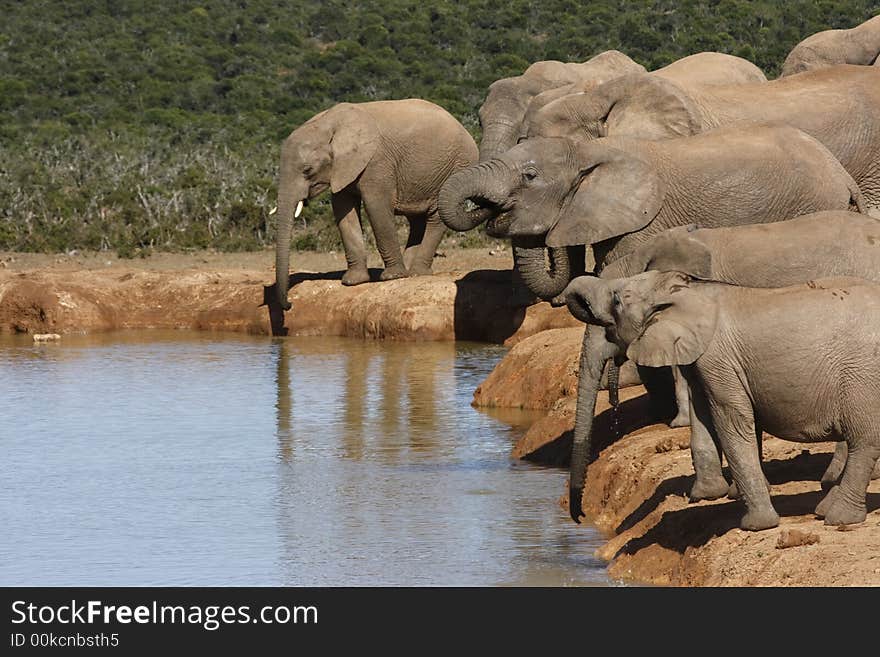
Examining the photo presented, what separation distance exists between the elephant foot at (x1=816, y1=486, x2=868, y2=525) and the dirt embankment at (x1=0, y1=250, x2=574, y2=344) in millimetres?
9412

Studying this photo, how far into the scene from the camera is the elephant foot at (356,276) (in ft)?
61.1

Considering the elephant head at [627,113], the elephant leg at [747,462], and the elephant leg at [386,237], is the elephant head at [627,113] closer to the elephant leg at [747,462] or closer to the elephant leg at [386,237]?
the elephant leg at [747,462]

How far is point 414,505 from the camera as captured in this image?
34.2 feet

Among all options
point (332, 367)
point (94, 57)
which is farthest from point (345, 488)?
point (94, 57)

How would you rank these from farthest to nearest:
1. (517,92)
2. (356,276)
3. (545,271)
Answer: (356,276) < (517,92) < (545,271)

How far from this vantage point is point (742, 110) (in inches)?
464

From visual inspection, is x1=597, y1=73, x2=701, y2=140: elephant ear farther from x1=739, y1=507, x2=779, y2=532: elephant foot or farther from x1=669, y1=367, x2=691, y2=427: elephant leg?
x1=739, y1=507, x2=779, y2=532: elephant foot

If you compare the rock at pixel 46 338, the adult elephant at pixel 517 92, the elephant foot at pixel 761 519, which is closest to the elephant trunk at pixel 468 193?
the elephant foot at pixel 761 519

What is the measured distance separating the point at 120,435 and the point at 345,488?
2.63 metres

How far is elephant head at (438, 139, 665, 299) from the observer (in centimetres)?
971

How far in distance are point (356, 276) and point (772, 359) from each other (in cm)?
1140

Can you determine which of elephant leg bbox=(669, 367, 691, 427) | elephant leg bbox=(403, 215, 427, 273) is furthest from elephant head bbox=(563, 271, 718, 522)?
elephant leg bbox=(403, 215, 427, 273)

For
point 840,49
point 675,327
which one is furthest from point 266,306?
point 675,327

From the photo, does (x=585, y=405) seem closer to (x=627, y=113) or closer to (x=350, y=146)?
(x=627, y=113)
